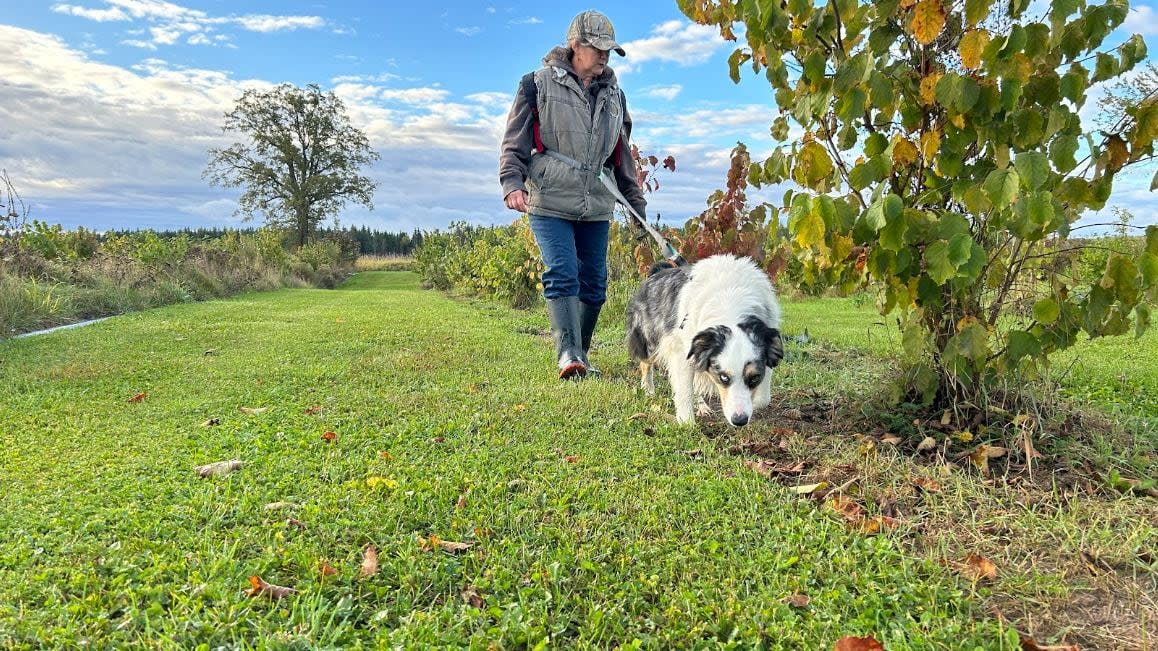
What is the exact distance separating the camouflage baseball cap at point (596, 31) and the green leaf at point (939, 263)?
296 centimetres

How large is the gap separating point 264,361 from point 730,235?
174 inches

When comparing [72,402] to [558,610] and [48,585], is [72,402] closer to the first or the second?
[48,585]

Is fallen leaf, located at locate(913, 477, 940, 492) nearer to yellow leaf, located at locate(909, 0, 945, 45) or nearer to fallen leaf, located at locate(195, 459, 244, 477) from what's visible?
yellow leaf, located at locate(909, 0, 945, 45)

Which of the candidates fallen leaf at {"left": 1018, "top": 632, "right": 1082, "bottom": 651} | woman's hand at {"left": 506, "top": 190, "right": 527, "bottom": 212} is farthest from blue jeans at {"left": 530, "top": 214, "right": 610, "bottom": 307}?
fallen leaf at {"left": 1018, "top": 632, "right": 1082, "bottom": 651}

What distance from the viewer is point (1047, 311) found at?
9.33 feet

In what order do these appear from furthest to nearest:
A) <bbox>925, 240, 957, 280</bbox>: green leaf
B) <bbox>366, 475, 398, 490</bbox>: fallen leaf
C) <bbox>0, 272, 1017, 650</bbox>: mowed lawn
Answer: <bbox>366, 475, 398, 490</bbox>: fallen leaf → <bbox>925, 240, 957, 280</bbox>: green leaf → <bbox>0, 272, 1017, 650</bbox>: mowed lawn

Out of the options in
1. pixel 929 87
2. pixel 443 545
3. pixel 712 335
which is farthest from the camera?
pixel 712 335

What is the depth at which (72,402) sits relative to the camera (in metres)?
4.32

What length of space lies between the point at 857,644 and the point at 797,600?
0.24 metres

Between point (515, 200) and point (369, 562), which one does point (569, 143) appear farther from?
point (369, 562)

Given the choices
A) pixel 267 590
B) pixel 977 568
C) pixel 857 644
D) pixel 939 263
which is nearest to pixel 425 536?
pixel 267 590

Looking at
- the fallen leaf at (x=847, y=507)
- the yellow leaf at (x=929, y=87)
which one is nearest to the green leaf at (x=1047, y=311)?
the yellow leaf at (x=929, y=87)

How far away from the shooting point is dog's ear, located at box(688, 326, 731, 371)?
3615 millimetres

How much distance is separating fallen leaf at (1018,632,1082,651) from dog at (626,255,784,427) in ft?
5.60
